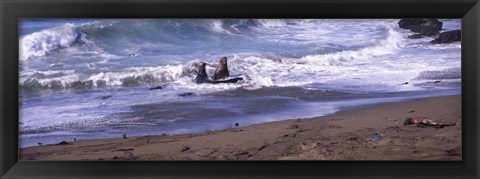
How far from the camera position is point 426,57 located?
342cm

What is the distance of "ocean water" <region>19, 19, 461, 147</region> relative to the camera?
3.33m

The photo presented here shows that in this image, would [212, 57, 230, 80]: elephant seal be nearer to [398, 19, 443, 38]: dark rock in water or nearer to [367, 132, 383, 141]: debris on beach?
[367, 132, 383, 141]: debris on beach

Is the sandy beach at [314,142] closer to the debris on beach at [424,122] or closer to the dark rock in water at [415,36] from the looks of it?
the debris on beach at [424,122]

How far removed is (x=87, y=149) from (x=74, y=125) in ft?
0.57

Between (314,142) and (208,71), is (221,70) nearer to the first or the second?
(208,71)

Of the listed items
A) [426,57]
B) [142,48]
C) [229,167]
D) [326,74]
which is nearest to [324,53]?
[326,74]

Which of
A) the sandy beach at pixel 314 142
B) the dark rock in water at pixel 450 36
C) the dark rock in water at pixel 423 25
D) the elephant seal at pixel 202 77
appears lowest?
the sandy beach at pixel 314 142

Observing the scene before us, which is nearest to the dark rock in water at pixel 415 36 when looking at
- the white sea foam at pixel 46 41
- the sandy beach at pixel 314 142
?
the sandy beach at pixel 314 142

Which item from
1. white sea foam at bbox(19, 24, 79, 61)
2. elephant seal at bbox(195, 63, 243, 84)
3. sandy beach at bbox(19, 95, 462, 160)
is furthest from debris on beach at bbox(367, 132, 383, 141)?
white sea foam at bbox(19, 24, 79, 61)

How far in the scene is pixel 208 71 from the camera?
338cm

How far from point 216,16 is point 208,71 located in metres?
0.36

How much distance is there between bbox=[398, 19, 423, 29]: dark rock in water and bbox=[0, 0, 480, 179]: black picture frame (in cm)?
5

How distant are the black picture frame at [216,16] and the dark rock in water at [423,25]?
6 cm

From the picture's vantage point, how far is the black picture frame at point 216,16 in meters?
3.29
